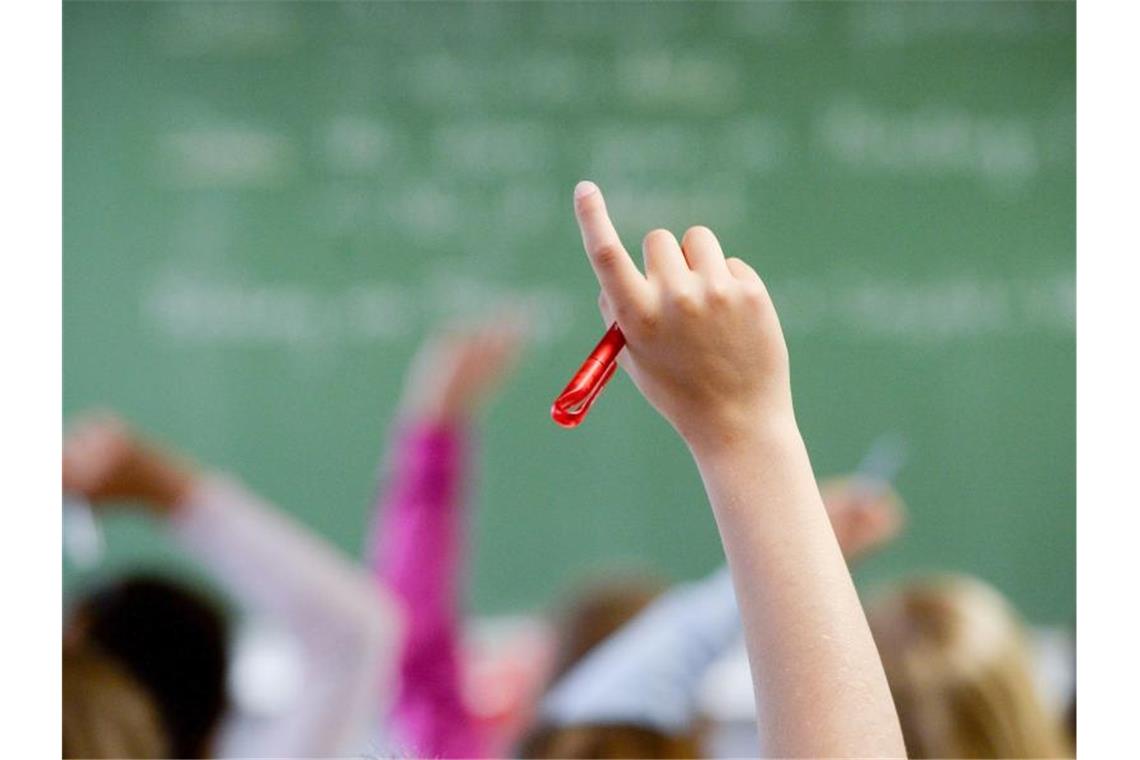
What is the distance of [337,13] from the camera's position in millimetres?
1432

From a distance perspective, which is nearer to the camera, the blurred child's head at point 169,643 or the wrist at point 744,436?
the wrist at point 744,436

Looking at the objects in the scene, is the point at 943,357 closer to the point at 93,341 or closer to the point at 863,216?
the point at 863,216

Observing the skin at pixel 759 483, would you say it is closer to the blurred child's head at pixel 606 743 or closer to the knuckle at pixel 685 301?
the knuckle at pixel 685 301

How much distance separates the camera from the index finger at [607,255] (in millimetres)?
411

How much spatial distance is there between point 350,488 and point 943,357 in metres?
0.69

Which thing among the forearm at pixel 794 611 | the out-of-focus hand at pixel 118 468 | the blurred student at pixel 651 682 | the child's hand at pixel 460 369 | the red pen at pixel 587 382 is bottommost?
the blurred student at pixel 651 682

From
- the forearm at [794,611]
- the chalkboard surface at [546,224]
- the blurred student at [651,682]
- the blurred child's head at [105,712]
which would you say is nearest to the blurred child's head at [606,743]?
the blurred student at [651,682]

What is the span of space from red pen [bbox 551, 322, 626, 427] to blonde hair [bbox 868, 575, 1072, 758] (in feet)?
3.35

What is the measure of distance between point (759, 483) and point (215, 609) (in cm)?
111

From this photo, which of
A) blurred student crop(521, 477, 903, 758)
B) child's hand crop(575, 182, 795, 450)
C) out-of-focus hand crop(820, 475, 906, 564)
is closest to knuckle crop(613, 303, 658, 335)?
child's hand crop(575, 182, 795, 450)

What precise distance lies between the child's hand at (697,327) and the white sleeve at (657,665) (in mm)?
957

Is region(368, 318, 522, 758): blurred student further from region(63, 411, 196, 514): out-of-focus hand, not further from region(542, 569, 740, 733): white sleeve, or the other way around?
region(63, 411, 196, 514): out-of-focus hand

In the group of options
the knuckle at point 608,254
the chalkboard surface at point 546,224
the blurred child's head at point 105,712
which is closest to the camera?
the knuckle at point 608,254
